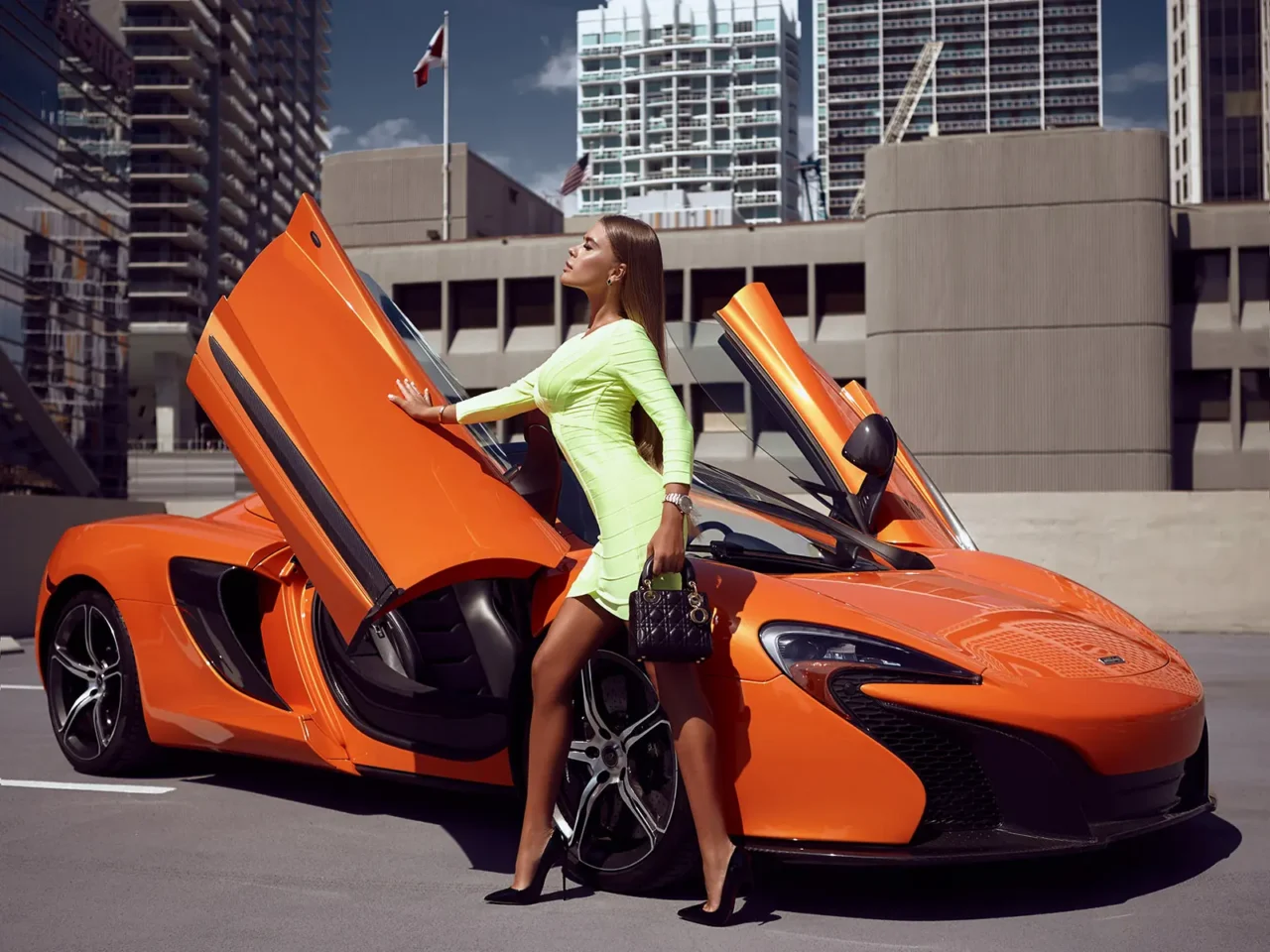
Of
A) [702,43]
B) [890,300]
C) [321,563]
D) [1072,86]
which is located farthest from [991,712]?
[1072,86]

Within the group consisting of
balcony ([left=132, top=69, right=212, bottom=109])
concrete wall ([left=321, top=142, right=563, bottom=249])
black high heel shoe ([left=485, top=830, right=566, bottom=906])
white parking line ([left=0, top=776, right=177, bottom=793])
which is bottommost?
white parking line ([left=0, top=776, right=177, bottom=793])

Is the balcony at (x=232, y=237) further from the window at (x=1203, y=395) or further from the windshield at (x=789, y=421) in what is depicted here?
the windshield at (x=789, y=421)

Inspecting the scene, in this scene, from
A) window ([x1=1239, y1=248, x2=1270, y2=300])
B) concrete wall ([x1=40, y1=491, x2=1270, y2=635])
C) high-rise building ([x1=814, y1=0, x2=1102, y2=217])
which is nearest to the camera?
concrete wall ([x1=40, y1=491, x2=1270, y2=635])

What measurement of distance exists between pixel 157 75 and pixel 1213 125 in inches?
2695

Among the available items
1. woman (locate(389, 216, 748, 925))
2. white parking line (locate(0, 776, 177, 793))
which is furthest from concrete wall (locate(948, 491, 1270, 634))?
woman (locate(389, 216, 748, 925))

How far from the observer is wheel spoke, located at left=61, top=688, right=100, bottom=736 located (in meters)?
5.34

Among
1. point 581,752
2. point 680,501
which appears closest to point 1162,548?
point 581,752

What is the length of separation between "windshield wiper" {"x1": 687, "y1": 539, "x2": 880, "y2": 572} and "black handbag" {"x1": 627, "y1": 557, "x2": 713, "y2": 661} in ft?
2.52

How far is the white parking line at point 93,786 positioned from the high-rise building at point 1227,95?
96251mm

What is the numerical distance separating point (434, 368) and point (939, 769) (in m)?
1.92

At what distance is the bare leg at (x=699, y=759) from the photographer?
3.33 meters

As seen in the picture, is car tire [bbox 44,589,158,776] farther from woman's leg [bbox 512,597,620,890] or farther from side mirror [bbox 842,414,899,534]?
side mirror [bbox 842,414,899,534]

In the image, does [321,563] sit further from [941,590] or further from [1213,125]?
[1213,125]

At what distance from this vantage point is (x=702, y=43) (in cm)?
14712
